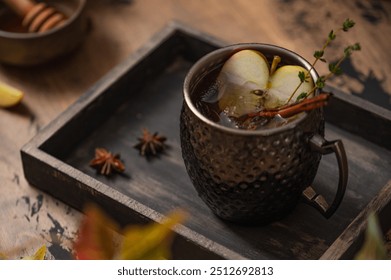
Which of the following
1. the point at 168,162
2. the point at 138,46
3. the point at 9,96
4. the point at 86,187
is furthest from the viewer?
the point at 138,46

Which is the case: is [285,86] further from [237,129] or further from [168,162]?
[168,162]

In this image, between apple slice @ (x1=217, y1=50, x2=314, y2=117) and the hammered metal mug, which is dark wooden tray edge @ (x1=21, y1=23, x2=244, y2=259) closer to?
the hammered metal mug

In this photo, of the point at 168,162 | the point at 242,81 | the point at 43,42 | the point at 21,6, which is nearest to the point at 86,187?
the point at 168,162

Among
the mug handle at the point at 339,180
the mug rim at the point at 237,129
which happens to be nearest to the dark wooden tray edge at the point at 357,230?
the mug handle at the point at 339,180

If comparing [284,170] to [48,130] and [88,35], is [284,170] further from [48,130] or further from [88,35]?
[88,35]

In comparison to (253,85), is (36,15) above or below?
below

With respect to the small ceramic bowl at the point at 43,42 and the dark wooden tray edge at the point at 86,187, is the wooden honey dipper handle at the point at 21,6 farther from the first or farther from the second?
the dark wooden tray edge at the point at 86,187

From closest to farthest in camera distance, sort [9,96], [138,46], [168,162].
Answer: [168,162] < [9,96] < [138,46]
